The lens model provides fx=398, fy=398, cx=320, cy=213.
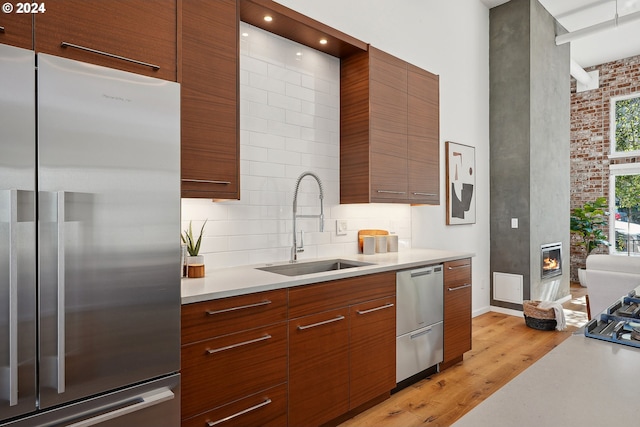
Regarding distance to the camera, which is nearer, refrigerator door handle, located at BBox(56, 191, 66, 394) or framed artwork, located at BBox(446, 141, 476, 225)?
refrigerator door handle, located at BBox(56, 191, 66, 394)

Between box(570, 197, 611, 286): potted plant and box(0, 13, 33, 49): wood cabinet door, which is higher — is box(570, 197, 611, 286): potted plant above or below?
below

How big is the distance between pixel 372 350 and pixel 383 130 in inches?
65.0

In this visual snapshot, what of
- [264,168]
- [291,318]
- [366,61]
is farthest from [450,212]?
[291,318]

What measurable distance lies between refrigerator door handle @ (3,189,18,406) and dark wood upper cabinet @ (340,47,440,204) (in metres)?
2.22

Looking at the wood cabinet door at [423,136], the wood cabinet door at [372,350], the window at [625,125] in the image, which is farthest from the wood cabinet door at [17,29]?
the window at [625,125]

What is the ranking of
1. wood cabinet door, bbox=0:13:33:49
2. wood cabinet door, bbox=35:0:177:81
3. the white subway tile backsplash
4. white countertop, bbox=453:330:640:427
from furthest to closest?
the white subway tile backsplash → wood cabinet door, bbox=35:0:177:81 → wood cabinet door, bbox=0:13:33:49 → white countertop, bbox=453:330:640:427

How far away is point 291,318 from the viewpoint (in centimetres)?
210

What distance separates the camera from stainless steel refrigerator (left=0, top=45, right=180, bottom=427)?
4.31ft

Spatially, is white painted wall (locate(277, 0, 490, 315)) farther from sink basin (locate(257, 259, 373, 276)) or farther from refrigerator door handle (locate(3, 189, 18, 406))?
refrigerator door handle (locate(3, 189, 18, 406))

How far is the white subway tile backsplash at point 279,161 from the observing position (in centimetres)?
260

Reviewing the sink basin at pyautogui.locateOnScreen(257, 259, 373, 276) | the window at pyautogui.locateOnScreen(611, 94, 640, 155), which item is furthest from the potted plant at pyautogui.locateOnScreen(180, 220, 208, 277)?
the window at pyautogui.locateOnScreen(611, 94, 640, 155)

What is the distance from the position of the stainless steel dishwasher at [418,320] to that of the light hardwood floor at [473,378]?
0.16m

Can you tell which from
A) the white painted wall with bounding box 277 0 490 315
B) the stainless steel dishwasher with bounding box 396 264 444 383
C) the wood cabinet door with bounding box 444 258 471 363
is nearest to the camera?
the stainless steel dishwasher with bounding box 396 264 444 383

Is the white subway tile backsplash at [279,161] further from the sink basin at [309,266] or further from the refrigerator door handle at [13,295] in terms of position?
the refrigerator door handle at [13,295]
